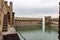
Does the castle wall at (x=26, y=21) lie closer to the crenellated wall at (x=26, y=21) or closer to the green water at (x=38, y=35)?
the crenellated wall at (x=26, y=21)

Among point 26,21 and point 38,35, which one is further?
point 26,21

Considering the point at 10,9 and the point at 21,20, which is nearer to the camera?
the point at 10,9

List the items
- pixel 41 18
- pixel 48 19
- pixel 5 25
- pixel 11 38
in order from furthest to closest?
pixel 41 18 → pixel 48 19 → pixel 5 25 → pixel 11 38

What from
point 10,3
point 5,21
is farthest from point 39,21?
point 5,21

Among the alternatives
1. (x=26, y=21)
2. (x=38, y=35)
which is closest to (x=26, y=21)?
(x=26, y=21)

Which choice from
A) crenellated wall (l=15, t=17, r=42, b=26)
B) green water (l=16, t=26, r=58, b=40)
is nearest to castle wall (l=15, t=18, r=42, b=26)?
crenellated wall (l=15, t=17, r=42, b=26)

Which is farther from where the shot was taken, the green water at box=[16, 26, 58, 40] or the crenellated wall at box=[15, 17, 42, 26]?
the crenellated wall at box=[15, 17, 42, 26]

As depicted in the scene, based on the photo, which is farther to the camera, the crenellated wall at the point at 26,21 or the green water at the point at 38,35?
the crenellated wall at the point at 26,21

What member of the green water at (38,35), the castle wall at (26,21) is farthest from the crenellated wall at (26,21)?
the green water at (38,35)

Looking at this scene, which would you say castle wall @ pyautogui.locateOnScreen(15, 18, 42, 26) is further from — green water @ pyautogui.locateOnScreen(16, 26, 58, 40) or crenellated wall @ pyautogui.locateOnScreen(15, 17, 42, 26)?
green water @ pyautogui.locateOnScreen(16, 26, 58, 40)

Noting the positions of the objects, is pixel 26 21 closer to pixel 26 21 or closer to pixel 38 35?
pixel 26 21

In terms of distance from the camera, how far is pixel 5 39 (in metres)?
6.87

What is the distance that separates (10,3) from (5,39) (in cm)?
1169

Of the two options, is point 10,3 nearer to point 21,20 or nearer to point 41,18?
point 21,20
